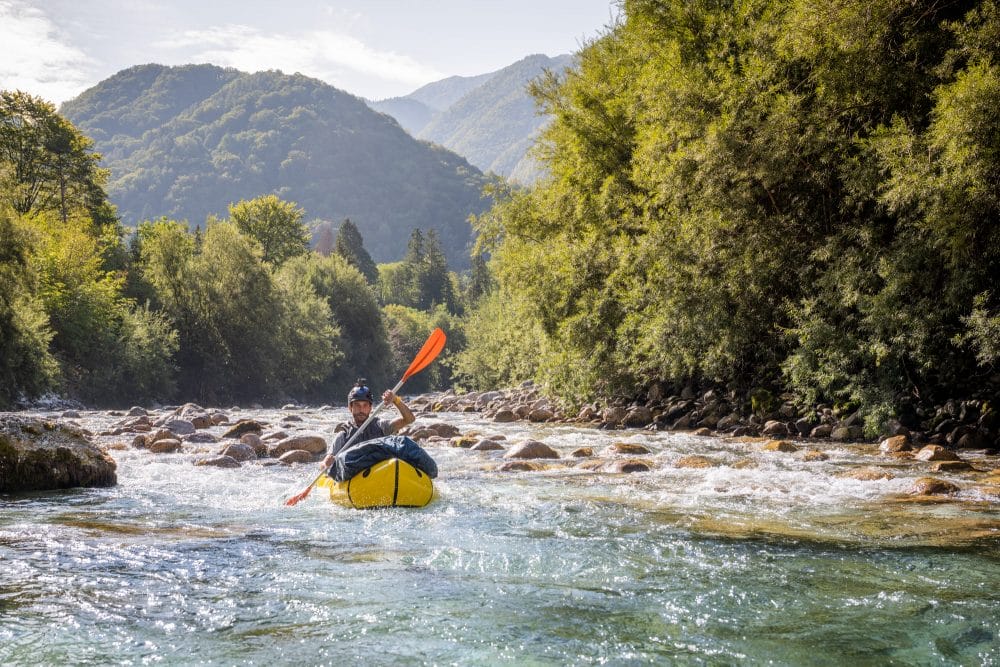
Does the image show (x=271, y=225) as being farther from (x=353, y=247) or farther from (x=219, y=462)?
(x=219, y=462)

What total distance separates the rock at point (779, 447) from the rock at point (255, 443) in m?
8.35

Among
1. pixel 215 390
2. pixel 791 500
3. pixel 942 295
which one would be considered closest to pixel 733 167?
pixel 942 295

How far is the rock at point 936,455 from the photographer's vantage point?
10.1 meters

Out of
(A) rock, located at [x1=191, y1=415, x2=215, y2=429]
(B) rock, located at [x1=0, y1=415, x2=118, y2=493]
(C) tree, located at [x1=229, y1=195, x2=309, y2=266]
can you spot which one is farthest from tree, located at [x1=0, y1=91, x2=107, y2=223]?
(B) rock, located at [x1=0, y1=415, x2=118, y2=493]

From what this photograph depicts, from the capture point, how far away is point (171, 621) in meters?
4.05

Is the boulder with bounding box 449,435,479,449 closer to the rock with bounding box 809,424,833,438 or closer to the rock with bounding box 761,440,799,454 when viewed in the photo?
the rock with bounding box 761,440,799,454

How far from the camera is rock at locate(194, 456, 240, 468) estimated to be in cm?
1156

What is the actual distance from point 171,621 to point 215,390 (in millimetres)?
42235

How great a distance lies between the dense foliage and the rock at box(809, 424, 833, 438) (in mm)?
560

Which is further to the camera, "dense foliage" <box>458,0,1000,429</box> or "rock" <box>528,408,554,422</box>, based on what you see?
"rock" <box>528,408,554,422</box>

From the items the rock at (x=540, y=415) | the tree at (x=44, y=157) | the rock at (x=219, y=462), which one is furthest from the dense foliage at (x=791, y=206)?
the tree at (x=44, y=157)

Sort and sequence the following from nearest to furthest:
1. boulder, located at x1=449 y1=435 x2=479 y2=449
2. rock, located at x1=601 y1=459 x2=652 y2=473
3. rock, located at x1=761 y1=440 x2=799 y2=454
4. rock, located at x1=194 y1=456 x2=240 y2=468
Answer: rock, located at x1=601 y1=459 x2=652 y2=473
rock, located at x1=194 y1=456 x2=240 y2=468
rock, located at x1=761 y1=440 x2=799 y2=454
boulder, located at x1=449 y1=435 x2=479 y2=449

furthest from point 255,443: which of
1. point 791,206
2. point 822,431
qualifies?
point 791,206

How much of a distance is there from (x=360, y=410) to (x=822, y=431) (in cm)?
881
